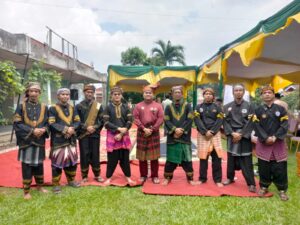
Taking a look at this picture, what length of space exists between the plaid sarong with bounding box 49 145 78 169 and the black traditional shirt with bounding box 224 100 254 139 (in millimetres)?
2168

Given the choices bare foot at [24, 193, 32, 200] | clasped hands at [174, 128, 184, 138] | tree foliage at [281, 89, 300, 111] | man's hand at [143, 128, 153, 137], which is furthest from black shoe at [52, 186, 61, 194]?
tree foliage at [281, 89, 300, 111]

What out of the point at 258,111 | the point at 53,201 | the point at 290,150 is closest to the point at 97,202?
the point at 53,201

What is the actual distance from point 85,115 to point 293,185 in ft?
10.3

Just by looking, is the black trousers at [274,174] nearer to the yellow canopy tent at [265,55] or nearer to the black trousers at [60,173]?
the yellow canopy tent at [265,55]

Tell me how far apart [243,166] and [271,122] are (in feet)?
2.47

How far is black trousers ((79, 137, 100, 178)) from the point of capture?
14.0 feet

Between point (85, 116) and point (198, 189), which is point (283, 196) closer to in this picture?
point (198, 189)

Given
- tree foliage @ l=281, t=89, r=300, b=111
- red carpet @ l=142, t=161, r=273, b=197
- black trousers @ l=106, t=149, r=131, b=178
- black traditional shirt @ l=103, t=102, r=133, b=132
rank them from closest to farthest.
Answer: red carpet @ l=142, t=161, r=273, b=197
black traditional shirt @ l=103, t=102, r=133, b=132
black trousers @ l=106, t=149, r=131, b=178
tree foliage @ l=281, t=89, r=300, b=111

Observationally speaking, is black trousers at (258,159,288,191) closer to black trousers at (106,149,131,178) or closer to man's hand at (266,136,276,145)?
man's hand at (266,136,276,145)

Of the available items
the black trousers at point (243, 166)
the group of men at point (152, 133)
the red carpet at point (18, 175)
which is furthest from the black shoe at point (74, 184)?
the black trousers at point (243, 166)

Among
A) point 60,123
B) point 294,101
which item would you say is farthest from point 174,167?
point 294,101

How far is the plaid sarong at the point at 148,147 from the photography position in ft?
13.9

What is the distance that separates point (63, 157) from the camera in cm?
391

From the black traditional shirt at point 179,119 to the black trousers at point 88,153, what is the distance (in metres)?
1.09
